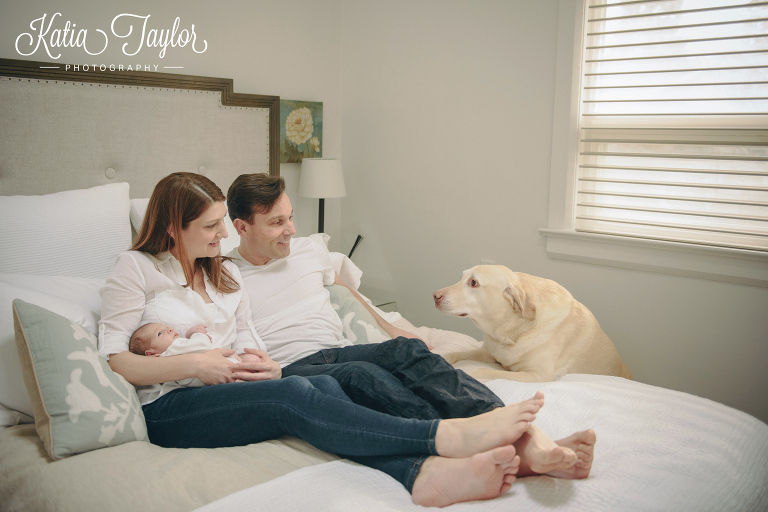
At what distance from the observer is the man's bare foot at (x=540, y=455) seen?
111cm

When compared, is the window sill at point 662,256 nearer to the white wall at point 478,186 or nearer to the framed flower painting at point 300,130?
the white wall at point 478,186

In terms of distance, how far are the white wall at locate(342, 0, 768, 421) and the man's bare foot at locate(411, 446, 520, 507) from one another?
158 cm

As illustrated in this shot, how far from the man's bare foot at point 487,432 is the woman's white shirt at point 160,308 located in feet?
2.34

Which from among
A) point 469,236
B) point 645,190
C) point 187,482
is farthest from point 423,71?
point 187,482

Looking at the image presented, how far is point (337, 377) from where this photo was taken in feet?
4.85

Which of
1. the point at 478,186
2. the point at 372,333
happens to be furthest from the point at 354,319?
the point at 478,186

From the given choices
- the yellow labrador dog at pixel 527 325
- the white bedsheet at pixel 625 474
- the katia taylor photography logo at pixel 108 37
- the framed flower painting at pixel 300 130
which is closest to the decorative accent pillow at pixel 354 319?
the yellow labrador dog at pixel 527 325

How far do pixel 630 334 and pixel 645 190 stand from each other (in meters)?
0.64

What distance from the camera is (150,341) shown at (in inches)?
56.9

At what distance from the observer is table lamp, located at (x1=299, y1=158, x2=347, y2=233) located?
309 cm

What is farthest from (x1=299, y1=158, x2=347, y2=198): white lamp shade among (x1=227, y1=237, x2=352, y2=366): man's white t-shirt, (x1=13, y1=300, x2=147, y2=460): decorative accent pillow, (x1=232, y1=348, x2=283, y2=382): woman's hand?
(x1=13, y1=300, x2=147, y2=460): decorative accent pillow

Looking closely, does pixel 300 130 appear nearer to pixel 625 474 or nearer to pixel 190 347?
pixel 190 347

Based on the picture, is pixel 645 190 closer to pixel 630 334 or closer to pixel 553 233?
pixel 553 233

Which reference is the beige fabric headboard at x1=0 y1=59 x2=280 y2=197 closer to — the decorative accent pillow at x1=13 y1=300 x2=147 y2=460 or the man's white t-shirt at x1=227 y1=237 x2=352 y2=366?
the man's white t-shirt at x1=227 y1=237 x2=352 y2=366
